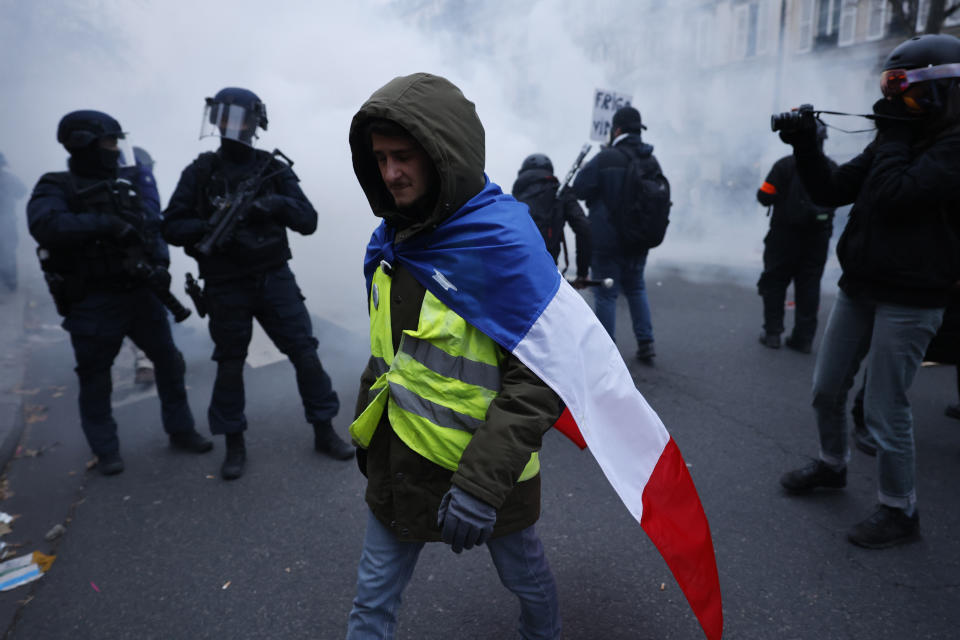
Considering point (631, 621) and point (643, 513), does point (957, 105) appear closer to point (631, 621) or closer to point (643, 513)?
point (643, 513)

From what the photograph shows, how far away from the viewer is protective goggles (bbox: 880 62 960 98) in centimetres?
203

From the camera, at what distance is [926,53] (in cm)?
207

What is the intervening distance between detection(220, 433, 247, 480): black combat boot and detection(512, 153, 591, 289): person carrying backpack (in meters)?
2.28

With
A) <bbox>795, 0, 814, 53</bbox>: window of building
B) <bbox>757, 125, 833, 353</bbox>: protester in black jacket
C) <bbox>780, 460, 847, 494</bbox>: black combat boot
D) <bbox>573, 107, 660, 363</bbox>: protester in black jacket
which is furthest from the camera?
<bbox>795, 0, 814, 53</bbox>: window of building

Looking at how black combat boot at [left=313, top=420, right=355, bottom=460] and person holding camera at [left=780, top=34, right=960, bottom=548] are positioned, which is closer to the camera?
person holding camera at [left=780, top=34, right=960, bottom=548]

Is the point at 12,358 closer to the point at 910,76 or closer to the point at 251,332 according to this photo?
the point at 251,332

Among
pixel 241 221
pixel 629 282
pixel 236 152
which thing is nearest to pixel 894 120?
pixel 629 282

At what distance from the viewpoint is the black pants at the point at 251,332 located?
10.3ft

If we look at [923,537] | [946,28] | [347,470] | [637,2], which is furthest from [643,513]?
[946,28]

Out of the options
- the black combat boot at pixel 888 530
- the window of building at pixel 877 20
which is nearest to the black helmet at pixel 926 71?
the black combat boot at pixel 888 530

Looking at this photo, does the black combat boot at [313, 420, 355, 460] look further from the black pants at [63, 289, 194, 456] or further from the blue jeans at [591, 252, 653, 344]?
the blue jeans at [591, 252, 653, 344]

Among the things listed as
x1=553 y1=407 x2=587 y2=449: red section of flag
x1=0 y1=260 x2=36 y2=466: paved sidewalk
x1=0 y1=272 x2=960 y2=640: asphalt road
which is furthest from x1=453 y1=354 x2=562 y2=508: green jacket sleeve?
x1=0 y1=260 x2=36 y2=466: paved sidewalk

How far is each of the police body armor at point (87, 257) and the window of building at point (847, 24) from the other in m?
17.8

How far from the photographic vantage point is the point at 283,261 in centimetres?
326
